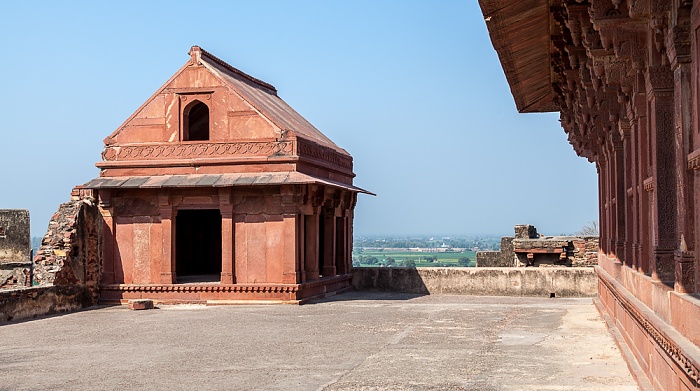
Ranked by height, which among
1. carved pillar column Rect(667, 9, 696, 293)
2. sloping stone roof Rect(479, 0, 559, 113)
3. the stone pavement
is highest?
sloping stone roof Rect(479, 0, 559, 113)

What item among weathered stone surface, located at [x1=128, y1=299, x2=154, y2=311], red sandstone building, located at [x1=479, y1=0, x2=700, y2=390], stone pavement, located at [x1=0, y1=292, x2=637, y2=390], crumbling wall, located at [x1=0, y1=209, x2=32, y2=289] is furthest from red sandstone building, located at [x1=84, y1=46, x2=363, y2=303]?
crumbling wall, located at [x1=0, y1=209, x2=32, y2=289]

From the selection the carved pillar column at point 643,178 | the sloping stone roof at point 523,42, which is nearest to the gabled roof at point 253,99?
the sloping stone roof at point 523,42

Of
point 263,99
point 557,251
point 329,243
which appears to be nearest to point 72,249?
point 263,99

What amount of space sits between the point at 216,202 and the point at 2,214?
36.6 ft

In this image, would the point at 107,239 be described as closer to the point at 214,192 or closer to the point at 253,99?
the point at 214,192

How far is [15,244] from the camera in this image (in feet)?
94.7

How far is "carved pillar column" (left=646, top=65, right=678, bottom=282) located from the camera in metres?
6.84

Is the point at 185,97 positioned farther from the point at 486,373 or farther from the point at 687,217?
the point at 687,217

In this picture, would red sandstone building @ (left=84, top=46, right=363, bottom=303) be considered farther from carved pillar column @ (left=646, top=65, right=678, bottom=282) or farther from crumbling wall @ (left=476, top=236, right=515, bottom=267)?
carved pillar column @ (left=646, top=65, right=678, bottom=282)

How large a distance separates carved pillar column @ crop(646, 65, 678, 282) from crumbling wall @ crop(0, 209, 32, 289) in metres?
24.4

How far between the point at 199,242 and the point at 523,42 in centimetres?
1705

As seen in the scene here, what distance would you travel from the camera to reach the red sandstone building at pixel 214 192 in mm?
20016

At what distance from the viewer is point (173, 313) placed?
59.5 ft

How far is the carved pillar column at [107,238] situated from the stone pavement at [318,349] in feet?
6.02
